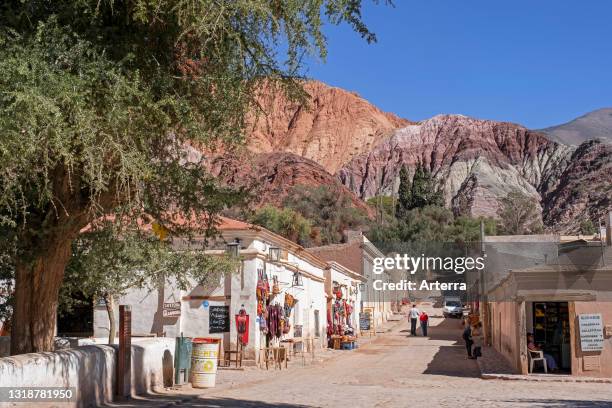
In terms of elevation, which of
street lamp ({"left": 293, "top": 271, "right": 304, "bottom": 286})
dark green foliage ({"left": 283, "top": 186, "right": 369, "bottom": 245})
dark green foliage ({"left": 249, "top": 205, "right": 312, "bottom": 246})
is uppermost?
dark green foliage ({"left": 283, "top": 186, "right": 369, "bottom": 245})

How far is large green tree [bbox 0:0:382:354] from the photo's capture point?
960 cm

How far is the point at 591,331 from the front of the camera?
1953 centimetres

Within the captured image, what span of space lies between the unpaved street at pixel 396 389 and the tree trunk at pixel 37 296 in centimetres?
261

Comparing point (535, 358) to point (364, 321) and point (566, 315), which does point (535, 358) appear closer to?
point (566, 315)

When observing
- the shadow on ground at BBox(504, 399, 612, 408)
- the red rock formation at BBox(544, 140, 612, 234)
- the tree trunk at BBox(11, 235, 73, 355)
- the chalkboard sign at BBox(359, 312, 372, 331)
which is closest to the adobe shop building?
the shadow on ground at BBox(504, 399, 612, 408)

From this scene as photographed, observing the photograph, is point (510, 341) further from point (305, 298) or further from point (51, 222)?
point (51, 222)

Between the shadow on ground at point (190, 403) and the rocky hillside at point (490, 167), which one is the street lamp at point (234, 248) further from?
the rocky hillside at point (490, 167)

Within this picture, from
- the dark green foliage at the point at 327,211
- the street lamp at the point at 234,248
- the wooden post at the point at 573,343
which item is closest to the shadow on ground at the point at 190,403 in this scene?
the street lamp at the point at 234,248

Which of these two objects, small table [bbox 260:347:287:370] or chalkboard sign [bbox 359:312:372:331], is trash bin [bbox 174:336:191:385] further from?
chalkboard sign [bbox 359:312:372:331]

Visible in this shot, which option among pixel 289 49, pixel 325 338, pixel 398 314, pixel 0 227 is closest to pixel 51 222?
pixel 0 227

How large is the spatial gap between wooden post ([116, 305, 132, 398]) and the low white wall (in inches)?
4.8

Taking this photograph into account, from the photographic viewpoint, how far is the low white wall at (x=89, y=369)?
1043cm

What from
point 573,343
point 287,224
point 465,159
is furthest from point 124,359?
point 465,159

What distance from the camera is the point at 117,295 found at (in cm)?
2188
